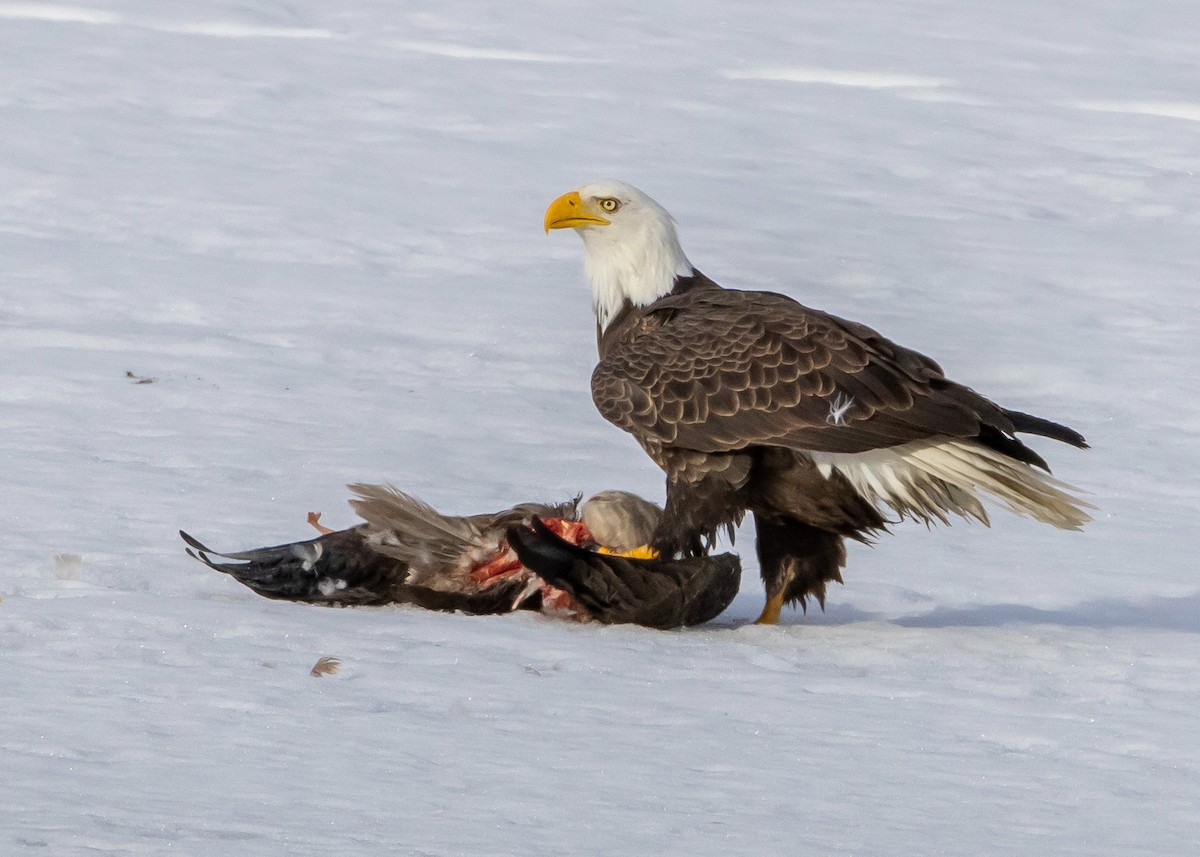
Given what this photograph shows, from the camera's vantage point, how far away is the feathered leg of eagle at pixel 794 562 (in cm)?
606

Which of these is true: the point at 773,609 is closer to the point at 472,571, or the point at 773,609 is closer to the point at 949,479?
the point at 949,479

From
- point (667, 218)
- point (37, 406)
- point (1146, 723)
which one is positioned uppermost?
point (667, 218)

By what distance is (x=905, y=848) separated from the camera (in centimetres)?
361

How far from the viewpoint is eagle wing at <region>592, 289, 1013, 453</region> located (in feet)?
18.5

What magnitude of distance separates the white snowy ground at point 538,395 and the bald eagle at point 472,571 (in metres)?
0.11

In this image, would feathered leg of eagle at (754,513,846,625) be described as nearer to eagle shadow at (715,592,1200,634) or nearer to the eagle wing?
eagle shadow at (715,592,1200,634)

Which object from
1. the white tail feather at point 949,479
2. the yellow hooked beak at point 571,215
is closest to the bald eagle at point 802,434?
the white tail feather at point 949,479

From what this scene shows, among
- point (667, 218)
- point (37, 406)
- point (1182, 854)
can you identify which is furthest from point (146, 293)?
point (1182, 854)

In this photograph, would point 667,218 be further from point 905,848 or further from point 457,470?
point 905,848

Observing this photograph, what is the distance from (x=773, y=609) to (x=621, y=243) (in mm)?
1460

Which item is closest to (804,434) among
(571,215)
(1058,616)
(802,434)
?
(802,434)

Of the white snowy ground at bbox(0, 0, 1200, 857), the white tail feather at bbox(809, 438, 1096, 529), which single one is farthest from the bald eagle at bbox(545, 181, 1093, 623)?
the white snowy ground at bbox(0, 0, 1200, 857)

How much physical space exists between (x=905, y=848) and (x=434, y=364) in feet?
19.1

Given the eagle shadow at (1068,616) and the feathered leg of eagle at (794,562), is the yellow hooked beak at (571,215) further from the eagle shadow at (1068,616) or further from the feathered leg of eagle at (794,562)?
the eagle shadow at (1068,616)
